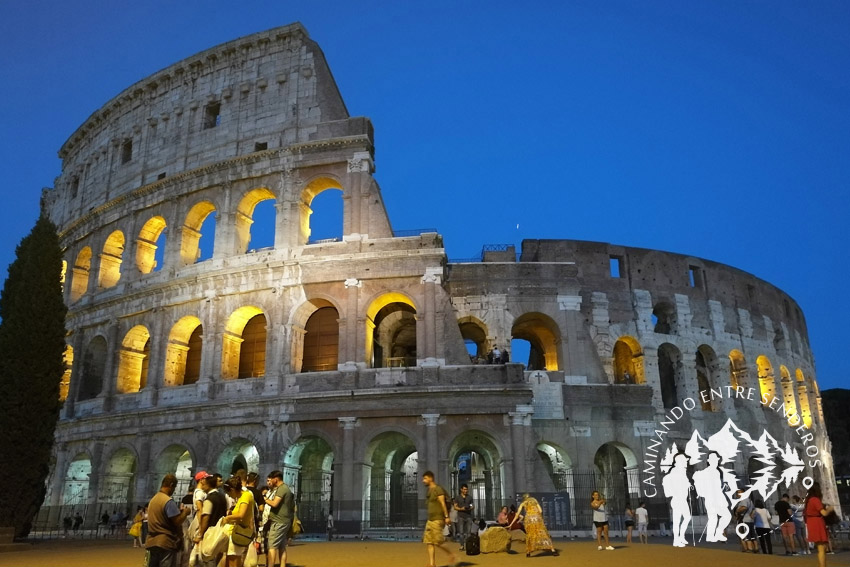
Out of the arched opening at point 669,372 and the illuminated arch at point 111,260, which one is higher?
the illuminated arch at point 111,260

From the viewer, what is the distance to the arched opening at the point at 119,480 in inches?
901

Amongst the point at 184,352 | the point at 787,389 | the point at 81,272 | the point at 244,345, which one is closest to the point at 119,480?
the point at 184,352

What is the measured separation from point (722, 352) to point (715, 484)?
15592 mm

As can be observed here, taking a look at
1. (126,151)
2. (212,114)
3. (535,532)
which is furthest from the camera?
(126,151)

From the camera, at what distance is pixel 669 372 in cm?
2870

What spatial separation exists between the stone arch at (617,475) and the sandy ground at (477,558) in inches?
319

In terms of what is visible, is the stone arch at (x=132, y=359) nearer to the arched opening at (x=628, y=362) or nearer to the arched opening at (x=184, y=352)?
the arched opening at (x=184, y=352)

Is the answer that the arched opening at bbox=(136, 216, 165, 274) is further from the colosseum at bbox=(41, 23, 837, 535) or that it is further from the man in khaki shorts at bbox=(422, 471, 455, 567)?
the man in khaki shorts at bbox=(422, 471, 455, 567)

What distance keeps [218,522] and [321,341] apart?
611 inches

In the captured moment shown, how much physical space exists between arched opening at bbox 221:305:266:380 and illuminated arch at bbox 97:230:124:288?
6866 millimetres

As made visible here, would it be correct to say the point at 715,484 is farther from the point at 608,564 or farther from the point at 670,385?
the point at 670,385

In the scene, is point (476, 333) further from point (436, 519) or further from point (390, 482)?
point (436, 519)

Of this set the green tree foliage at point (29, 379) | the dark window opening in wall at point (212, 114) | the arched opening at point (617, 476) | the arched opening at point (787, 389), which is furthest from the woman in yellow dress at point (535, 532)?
the arched opening at point (787, 389)

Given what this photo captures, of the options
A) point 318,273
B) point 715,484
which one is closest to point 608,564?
point 715,484
